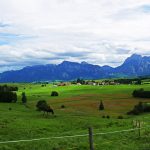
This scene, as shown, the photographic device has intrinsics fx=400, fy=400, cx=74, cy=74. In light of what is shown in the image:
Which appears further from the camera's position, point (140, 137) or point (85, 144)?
point (140, 137)

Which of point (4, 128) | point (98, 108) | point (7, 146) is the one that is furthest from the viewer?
point (98, 108)

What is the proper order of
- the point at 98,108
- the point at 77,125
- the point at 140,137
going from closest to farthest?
the point at 140,137 → the point at 77,125 → the point at 98,108

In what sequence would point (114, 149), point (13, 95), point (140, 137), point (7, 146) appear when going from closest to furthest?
point (114, 149), point (7, 146), point (140, 137), point (13, 95)

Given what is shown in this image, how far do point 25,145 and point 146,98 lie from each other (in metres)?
156

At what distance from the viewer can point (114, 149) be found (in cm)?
3134

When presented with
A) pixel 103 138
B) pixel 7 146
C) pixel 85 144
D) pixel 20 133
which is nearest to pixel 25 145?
pixel 7 146

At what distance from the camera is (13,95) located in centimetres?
18212

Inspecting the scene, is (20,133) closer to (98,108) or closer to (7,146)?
(7,146)

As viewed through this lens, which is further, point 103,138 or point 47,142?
point 103,138

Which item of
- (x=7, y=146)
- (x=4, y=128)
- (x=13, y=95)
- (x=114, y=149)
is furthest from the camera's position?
(x=13, y=95)

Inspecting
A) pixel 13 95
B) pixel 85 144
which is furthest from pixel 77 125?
pixel 13 95

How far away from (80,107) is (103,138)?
365 feet

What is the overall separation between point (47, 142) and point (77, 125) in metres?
33.8

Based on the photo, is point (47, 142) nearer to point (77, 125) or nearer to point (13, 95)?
point (77, 125)
